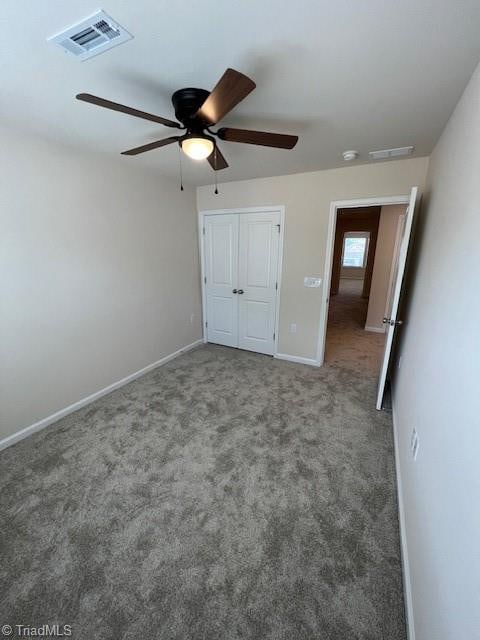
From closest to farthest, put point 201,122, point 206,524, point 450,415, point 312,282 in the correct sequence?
point 450,415
point 201,122
point 206,524
point 312,282

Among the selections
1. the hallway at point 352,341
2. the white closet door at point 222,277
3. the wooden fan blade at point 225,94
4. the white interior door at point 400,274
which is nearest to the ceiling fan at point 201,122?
the wooden fan blade at point 225,94

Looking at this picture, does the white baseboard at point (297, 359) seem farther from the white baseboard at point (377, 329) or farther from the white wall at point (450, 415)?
the white baseboard at point (377, 329)

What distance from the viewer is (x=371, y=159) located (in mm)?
2574

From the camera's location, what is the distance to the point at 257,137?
1.50m

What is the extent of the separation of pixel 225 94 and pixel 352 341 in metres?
3.97

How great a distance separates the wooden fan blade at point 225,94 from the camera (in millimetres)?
1017

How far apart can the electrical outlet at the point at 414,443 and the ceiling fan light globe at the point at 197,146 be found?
6.52ft

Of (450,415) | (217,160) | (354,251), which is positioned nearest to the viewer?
(450,415)

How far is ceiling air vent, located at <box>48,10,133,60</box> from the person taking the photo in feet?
3.37

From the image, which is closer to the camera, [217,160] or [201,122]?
[201,122]

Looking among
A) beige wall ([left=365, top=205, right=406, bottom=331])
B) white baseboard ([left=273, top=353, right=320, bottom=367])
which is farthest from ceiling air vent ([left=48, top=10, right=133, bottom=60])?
beige wall ([left=365, top=205, right=406, bottom=331])

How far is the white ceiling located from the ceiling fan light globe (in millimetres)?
277

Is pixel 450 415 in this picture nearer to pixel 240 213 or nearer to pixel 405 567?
pixel 405 567

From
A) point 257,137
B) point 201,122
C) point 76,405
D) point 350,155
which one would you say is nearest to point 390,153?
point 350,155
